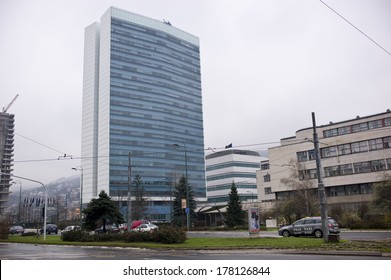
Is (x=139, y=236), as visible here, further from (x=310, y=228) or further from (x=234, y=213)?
(x=234, y=213)

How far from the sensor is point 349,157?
67.6 m

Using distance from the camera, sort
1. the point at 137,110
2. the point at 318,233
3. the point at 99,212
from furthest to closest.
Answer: the point at 137,110
the point at 99,212
the point at 318,233

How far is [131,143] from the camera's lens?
132 meters

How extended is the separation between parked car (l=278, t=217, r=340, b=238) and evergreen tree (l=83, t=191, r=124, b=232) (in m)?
15.3

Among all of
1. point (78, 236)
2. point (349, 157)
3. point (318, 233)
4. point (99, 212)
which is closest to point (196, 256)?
point (318, 233)

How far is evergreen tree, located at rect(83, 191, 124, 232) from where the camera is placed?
112 feet

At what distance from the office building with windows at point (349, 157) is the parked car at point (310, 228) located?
30.9 m

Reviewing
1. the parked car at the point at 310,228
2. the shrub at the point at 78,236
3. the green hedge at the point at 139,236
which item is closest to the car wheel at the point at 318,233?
the parked car at the point at 310,228

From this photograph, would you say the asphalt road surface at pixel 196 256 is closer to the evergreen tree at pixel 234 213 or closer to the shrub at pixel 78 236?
the shrub at pixel 78 236

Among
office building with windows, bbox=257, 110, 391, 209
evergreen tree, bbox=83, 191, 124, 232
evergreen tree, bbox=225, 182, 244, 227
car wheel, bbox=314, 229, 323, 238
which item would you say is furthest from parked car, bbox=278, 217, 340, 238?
office building with windows, bbox=257, 110, 391, 209

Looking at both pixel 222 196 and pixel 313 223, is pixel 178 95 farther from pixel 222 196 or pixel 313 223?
pixel 313 223

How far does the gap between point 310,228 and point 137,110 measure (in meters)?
111

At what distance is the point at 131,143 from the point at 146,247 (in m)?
108

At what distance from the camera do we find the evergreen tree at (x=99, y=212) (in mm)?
34219
